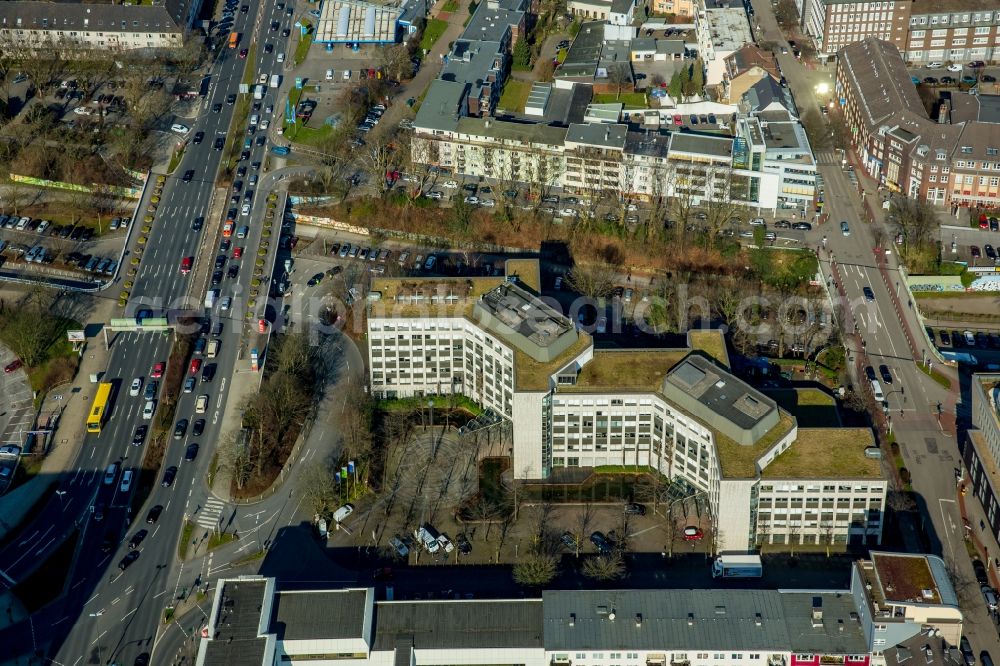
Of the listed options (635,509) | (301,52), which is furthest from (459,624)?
(301,52)

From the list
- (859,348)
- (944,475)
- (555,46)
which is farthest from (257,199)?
(944,475)

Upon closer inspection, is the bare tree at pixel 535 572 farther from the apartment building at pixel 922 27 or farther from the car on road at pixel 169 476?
the apartment building at pixel 922 27

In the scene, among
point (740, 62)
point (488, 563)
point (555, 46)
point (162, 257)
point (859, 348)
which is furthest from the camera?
point (555, 46)

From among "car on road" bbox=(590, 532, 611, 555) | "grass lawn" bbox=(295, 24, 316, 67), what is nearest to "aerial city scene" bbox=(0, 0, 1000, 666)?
"car on road" bbox=(590, 532, 611, 555)

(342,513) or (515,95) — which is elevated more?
(515,95)

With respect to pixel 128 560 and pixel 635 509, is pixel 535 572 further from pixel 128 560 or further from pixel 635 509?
pixel 128 560

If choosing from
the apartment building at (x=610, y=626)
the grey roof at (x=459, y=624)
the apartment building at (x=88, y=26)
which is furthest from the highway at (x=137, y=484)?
the apartment building at (x=88, y=26)

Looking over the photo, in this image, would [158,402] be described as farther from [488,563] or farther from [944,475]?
[944,475]
